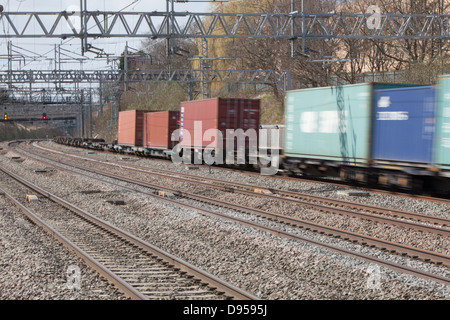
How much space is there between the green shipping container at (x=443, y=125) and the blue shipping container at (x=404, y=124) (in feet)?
1.31

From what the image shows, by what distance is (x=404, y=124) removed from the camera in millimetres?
15617

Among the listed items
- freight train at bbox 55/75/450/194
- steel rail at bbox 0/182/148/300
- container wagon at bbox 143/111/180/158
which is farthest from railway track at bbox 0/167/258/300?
container wagon at bbox 143/111/180/158

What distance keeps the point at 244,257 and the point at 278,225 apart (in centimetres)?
282

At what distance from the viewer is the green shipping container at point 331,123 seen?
56.1ft

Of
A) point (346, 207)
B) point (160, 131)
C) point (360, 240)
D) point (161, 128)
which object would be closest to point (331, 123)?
point (346, 207)

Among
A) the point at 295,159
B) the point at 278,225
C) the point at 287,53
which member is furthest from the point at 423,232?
the point at 287,53

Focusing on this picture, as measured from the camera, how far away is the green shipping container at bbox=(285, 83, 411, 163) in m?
17.1

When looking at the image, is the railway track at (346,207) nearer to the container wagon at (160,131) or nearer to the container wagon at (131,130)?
the container wagon at (160,131)

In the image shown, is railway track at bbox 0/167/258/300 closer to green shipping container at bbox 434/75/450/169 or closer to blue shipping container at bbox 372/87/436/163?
green shipping container at bbox 434/75/450/169

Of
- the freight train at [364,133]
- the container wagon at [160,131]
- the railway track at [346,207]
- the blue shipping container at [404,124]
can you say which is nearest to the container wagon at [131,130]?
the container wagon at [160,131]

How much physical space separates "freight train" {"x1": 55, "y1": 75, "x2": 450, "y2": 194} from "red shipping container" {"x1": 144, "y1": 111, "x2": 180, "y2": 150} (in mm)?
6525

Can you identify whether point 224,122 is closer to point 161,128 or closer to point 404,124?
point 161,128

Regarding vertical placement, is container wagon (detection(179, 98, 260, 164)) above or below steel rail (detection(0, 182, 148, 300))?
above
